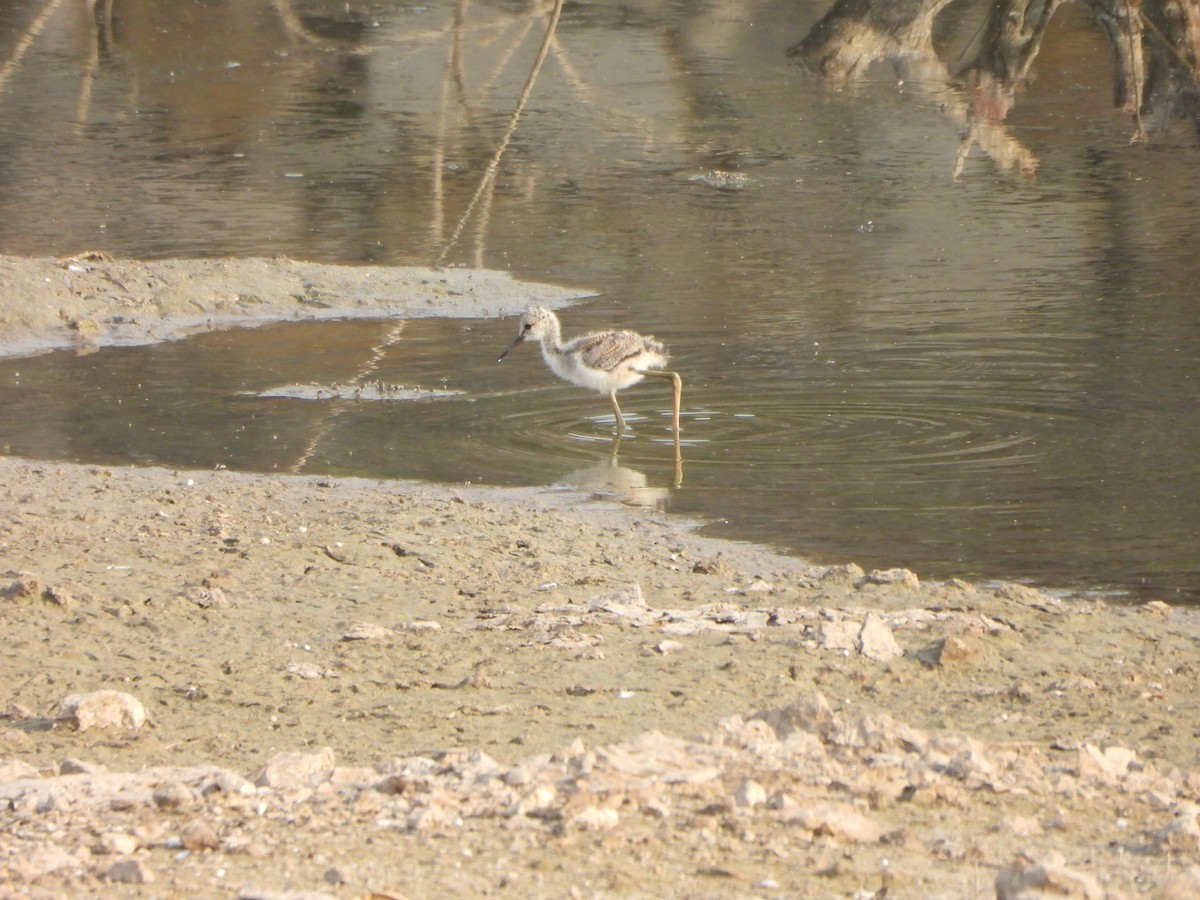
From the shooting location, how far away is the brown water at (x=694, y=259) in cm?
802

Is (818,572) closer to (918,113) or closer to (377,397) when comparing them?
(377,397)

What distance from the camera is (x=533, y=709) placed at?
502 cm

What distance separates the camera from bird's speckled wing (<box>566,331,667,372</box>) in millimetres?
9258

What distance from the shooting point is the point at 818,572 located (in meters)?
6.57

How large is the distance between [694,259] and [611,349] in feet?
14.1

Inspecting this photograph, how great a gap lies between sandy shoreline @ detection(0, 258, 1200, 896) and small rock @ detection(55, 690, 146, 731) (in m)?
0.03

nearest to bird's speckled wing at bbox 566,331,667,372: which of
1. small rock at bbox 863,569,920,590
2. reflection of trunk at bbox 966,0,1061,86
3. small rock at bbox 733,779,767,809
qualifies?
small rock at bbox 863,569,920,590

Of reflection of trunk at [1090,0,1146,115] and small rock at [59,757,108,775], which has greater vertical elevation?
small rock at [59,757,108,775]

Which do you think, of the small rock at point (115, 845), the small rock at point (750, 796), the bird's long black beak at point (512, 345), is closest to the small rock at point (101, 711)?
the small rock at point (115, 845)

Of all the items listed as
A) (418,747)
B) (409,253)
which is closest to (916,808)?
(418,747)

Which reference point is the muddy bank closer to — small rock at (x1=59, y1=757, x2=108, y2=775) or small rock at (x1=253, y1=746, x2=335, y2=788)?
small rock at (x1=59, y1=757, x2=108, y2=775)

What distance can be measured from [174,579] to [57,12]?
2363cm

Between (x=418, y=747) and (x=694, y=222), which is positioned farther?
(x=694, y=222)

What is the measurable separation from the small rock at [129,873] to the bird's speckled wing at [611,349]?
5723 mm
